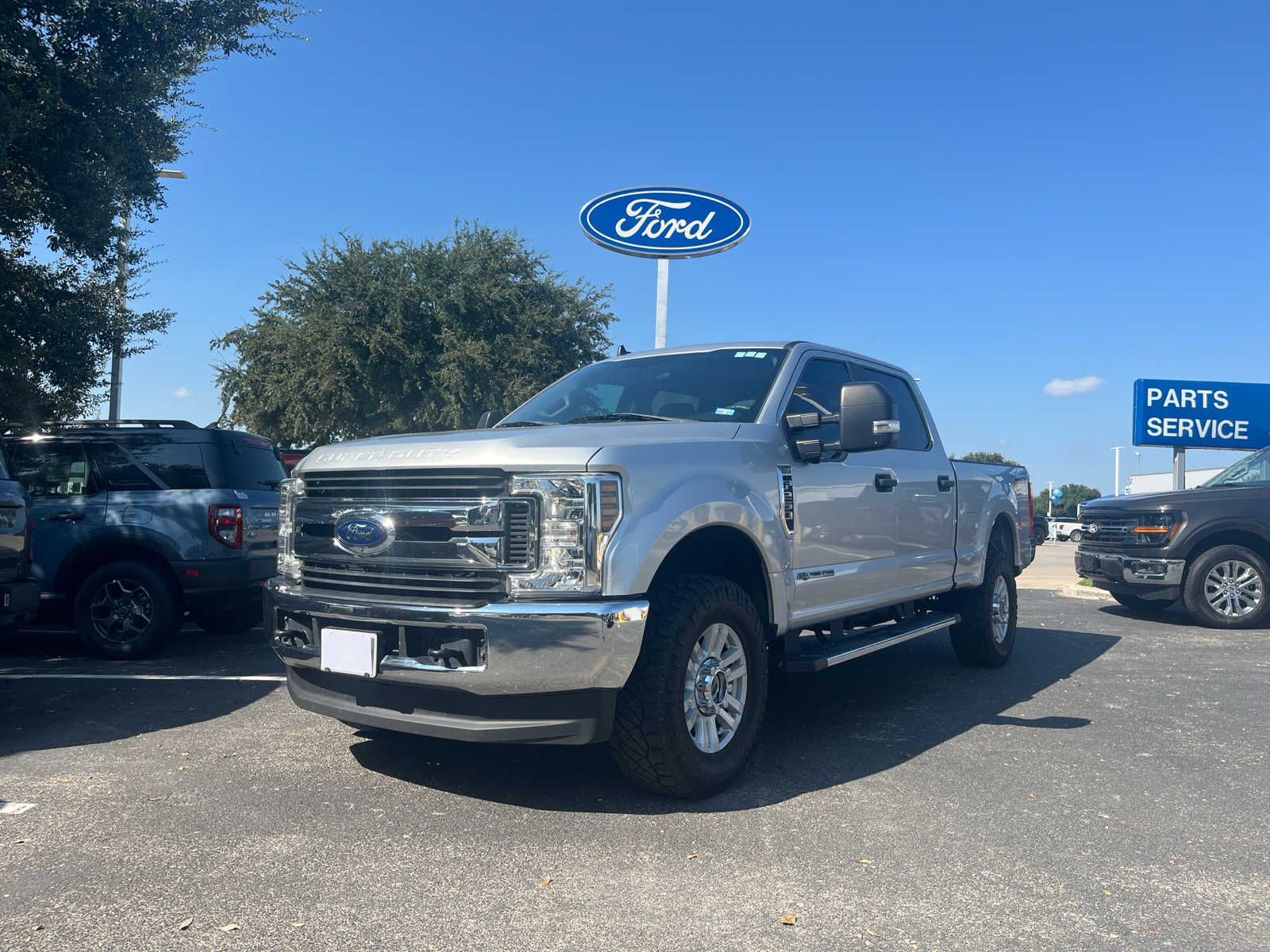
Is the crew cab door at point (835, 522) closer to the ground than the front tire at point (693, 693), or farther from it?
farther from it

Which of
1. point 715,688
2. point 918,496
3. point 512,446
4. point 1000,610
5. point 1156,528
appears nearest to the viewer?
point 512,446

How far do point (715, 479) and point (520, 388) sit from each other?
1907 cm

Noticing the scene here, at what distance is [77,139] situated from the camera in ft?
29.2

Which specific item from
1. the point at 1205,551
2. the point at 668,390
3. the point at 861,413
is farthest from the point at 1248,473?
the point at 668,390

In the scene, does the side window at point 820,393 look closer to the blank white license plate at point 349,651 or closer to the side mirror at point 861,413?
the side mirror at point 861,413

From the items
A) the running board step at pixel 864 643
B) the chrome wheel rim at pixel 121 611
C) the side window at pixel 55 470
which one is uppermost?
the side window at pixel 55 470

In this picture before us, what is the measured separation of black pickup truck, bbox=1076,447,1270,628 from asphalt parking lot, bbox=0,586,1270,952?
13.0ft

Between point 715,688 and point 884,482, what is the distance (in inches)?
79.3

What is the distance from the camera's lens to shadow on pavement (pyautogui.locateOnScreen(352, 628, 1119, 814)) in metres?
4.24

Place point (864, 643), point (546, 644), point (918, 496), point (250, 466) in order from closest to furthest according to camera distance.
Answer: point (546, 644) < point (864, 643) < point (918, 496) < point (250, 466)

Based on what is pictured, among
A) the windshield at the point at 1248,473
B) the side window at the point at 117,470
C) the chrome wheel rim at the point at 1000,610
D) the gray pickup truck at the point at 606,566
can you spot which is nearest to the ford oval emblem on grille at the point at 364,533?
the gray pickup truck at the point at 606,566

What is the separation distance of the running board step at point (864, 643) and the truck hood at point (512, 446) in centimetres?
118

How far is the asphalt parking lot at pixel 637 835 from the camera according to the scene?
299 cm

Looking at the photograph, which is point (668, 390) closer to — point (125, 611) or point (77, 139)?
point (125, 611)
